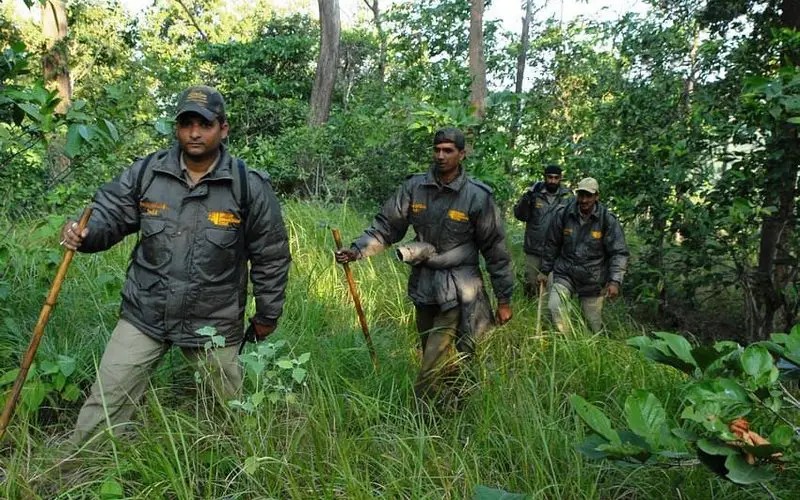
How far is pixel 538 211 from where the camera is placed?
24.6 ft

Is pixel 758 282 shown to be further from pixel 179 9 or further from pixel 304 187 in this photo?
pixel 179 9

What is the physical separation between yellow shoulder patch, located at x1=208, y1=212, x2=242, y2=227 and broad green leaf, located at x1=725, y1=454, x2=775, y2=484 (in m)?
2.18

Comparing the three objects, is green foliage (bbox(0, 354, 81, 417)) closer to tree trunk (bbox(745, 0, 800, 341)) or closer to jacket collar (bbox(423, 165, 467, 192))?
jacket collar (bbox(423, 165, 467, 192))

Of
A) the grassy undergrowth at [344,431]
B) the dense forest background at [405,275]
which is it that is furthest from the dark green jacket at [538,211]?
the grassy undergrowth at [344,431]

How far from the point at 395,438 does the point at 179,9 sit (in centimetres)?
2130

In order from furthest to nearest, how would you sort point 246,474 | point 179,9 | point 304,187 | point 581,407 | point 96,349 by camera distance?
point 179,9
point 304,187
point 96,349
point 246,474
point 581,407

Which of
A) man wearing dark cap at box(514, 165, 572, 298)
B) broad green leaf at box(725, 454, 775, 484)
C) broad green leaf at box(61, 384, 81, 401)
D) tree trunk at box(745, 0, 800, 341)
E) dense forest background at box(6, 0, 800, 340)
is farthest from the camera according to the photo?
man wearing dark cap at box(514, 165, 572, 298)

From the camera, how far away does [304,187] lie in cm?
1055

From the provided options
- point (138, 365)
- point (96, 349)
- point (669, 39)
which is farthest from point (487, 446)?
point (669, 39)

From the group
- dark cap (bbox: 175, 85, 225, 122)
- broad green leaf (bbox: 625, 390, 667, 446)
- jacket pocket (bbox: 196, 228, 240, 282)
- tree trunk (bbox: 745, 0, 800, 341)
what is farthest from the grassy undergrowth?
tree trunk (bbox: 745, 0, 800, 341)

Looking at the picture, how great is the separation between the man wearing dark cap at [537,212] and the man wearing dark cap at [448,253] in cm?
332

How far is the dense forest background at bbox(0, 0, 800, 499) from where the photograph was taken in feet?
7.80

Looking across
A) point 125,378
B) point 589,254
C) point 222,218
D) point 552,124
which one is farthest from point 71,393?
point 552,124

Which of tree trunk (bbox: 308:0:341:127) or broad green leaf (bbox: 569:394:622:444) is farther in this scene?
tree trunk (bbox: 308:0:341:127)
